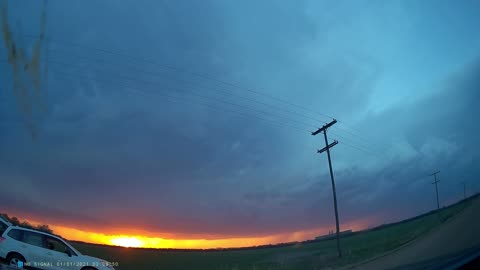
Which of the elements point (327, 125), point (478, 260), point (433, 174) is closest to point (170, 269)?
point (327, 125)

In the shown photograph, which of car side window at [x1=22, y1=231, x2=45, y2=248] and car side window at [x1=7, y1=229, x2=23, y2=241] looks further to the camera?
car side window at [x1=22, y1=231, x2=45, y2=248]

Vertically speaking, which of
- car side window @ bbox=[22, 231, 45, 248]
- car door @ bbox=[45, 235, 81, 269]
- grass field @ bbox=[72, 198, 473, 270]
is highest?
car side window @ bbox=[22, 231, 45, 248]

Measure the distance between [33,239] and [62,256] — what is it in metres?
A: 1.37

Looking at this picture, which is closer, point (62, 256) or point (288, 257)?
point (62, 256)

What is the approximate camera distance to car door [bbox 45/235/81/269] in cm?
1161

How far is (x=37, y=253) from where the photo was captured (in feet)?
37.9

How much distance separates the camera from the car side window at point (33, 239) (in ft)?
38.8

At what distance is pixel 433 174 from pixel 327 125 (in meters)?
48.2

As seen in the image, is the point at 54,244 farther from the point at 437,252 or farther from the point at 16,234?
the point at 437,252

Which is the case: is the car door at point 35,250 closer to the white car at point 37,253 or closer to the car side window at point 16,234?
the white car at point 37,253

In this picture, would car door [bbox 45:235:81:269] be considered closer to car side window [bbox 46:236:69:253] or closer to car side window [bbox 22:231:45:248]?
car side window [bbox 46:236:69:253]

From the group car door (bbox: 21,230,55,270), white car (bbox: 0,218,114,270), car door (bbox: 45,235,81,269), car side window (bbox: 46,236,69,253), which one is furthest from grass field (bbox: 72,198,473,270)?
car door (bbox: 21,230,55,270)

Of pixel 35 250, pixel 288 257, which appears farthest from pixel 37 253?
pixel 288 257

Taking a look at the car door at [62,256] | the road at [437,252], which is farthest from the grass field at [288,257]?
the car door at [62,256]
